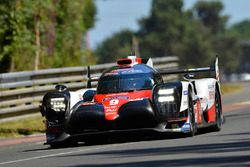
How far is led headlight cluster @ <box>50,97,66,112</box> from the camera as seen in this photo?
17.5 metres

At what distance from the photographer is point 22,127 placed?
2416cm

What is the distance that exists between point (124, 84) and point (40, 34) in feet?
59.5

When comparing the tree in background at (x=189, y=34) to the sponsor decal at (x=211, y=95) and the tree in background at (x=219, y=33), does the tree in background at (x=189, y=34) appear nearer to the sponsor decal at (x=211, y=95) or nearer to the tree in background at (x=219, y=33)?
the tree in background at (x=219, y=33)

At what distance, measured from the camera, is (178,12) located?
16200 cm

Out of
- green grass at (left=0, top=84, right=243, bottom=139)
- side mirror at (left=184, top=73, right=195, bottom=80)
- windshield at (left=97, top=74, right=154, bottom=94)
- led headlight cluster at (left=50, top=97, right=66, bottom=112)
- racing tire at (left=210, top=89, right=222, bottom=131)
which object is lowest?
green grass at (left=0, top=84, right=243, bottom=139)

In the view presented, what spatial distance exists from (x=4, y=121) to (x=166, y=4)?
140234 millimetres

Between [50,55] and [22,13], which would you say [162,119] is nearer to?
[22,13]

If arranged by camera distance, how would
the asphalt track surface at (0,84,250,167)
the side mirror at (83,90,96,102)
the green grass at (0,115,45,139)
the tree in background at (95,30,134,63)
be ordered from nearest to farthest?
the asphalt track surface at (0,84,250,167), the side mirror at (83,90,96,102), the green grass at (0,115,45,139), the tree in background at (95,30,134,63)

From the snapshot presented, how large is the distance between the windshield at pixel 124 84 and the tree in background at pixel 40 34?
43.4ft

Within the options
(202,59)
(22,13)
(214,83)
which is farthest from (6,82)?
(202,59)

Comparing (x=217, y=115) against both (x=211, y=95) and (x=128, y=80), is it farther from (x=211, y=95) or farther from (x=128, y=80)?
(x=128, y=80)

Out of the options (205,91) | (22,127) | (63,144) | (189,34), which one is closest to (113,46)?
(189,34)

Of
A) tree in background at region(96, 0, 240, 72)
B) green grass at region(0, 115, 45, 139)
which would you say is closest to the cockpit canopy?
green grass at region(0, 115, 45, 139)

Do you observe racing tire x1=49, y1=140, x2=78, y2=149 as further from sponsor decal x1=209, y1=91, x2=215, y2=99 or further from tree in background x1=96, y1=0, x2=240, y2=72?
tree in background x1=96, y1=0, x2=240, y2=72
